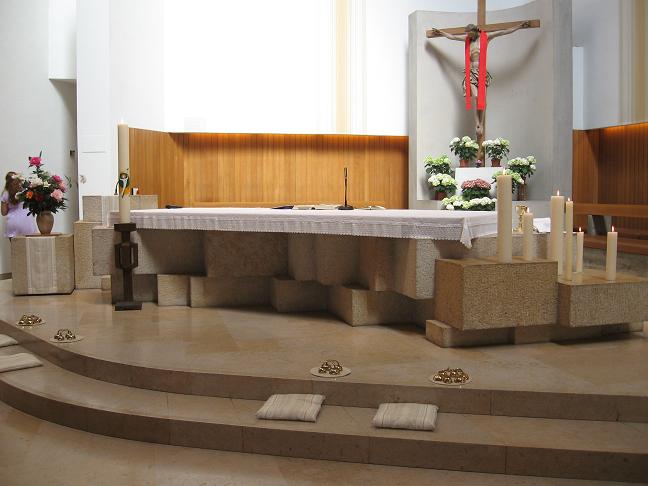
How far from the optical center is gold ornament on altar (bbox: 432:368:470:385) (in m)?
3.38

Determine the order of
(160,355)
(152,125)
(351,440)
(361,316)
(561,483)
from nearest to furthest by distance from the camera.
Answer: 1. (561,483)
2. (351,440)
3. (160,355)
4. (361,316)
5. (152,125)

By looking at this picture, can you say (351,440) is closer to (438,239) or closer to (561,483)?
(561,483)

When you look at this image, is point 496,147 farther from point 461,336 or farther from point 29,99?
point 29,99

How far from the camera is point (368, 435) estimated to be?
120 inches

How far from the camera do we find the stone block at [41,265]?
6418 mm

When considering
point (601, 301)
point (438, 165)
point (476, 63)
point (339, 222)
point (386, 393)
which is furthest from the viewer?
point (438, 165)

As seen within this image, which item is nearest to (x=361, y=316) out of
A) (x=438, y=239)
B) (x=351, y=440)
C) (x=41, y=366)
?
(x=438, y=239)

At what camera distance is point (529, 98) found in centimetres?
1009

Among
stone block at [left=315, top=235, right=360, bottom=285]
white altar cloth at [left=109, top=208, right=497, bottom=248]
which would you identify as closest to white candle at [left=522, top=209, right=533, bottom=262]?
white altar cloth at [left=109, top=208, right=497, bottom=248]

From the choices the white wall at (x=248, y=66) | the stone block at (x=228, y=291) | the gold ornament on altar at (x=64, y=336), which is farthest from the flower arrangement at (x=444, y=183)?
the gold ornament on altar at (x=64, y=336)

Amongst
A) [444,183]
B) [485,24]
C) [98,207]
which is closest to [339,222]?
[98,207]

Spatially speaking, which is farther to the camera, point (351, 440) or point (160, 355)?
point (160, 355)

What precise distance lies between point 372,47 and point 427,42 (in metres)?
0.86

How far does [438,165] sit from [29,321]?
6697 mm
